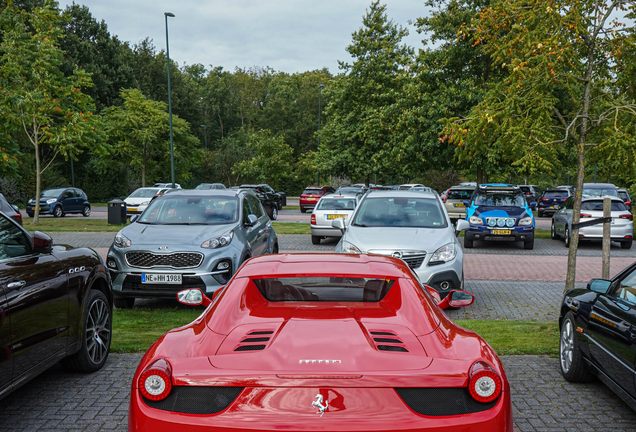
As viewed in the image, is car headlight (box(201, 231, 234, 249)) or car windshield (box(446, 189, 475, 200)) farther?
car windshield (box(446, 189, 475, 200))

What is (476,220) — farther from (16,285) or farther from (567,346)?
(16,285)

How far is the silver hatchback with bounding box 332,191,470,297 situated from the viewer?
27.6ft

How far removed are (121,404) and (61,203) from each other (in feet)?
100

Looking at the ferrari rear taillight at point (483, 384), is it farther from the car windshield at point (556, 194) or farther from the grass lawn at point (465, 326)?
the car windshield at point (556, 194)

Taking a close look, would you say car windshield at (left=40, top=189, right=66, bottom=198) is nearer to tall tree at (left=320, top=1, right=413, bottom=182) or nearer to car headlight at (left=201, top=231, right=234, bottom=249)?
tall tree at (left=320, top=1, right=413, bottom=182)

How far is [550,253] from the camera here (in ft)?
55.2

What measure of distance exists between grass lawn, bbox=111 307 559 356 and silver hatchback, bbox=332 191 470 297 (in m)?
0.93

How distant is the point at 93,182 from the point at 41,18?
29.3 m

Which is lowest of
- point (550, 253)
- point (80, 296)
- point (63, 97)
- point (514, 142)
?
point (550, 253)

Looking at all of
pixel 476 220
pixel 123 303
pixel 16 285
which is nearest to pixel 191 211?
pixel 123 303

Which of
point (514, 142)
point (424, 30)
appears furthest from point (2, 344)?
point (424, 30)

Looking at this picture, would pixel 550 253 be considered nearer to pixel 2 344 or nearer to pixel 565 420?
pixel 565 420

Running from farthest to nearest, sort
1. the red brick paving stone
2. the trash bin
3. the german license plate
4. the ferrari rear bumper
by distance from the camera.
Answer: the trash bin
the red brick paving stone
the german license plate
the ferrari rear bumper

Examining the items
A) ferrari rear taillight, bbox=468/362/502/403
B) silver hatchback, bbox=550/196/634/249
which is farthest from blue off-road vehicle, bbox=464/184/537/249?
ferrari rear taillight, bbox=468/362/502/403
